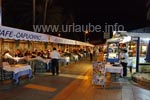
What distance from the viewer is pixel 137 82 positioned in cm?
1394

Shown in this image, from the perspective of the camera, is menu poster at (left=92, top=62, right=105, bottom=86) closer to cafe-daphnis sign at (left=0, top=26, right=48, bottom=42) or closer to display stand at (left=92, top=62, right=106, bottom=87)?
display stand at (left=92, top=62, right=106, bottom=87)

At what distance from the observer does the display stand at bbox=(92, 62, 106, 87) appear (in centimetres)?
1210

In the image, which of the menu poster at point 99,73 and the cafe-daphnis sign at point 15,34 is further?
the menu poster at point 99,73

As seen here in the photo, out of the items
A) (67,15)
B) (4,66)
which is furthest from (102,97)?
(67,15)

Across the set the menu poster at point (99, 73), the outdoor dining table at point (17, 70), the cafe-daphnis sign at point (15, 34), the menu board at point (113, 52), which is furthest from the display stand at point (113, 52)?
the outdoor dining table at point (17, 70)

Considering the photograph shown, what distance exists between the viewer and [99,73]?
12.2 metres

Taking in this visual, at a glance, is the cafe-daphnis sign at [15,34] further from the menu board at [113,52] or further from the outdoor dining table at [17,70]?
the menu board at [113,52]

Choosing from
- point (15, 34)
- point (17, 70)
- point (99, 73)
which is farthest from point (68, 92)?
point (15, 34)

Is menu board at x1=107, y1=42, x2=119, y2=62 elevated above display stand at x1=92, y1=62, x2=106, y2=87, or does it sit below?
above

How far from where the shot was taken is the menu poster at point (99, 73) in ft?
39.7

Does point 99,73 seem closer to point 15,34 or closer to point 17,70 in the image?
point 17,70

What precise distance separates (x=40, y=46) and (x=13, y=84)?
15823 mm

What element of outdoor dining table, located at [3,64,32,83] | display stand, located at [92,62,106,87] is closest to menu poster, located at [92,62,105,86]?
display stand, located at [92,62,106,87]

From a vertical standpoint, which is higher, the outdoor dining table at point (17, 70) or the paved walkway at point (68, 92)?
the outdoor dining table at point (17, 70)
